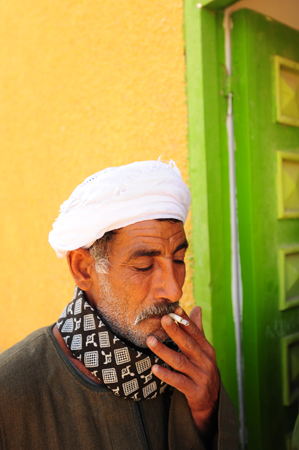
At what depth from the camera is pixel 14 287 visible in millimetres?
3928

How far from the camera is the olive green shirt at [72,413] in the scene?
1346 mm

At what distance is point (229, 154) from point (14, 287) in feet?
9.16

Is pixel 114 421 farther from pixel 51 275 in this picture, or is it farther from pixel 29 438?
pixel 51 275

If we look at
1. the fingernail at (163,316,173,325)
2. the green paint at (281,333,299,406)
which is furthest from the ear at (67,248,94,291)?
the green paint at (281,333,299,406)

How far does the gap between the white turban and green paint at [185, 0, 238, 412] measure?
1.89 ft

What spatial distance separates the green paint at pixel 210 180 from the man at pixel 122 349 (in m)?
0.49

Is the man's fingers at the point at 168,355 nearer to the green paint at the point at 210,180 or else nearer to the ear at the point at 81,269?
the ear at the point at 81,269

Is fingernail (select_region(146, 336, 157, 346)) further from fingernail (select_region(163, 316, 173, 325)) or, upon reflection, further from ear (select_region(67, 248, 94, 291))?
ear (select_region(67, 248, 94, 291))

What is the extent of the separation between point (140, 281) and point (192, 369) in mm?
398

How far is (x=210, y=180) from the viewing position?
212 cm

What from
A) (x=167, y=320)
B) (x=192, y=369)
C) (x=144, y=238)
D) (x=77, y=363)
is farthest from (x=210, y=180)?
(x=77, y=363)

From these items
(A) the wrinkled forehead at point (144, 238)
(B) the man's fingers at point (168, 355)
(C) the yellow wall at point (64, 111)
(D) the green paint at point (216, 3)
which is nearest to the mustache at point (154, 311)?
(B) the man's fingers at point (168, 355)

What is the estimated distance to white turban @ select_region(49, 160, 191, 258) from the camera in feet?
5.00

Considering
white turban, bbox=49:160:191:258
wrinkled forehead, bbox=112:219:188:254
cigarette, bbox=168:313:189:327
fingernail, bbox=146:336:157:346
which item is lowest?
fingernail, bbox=146:336:157:346
